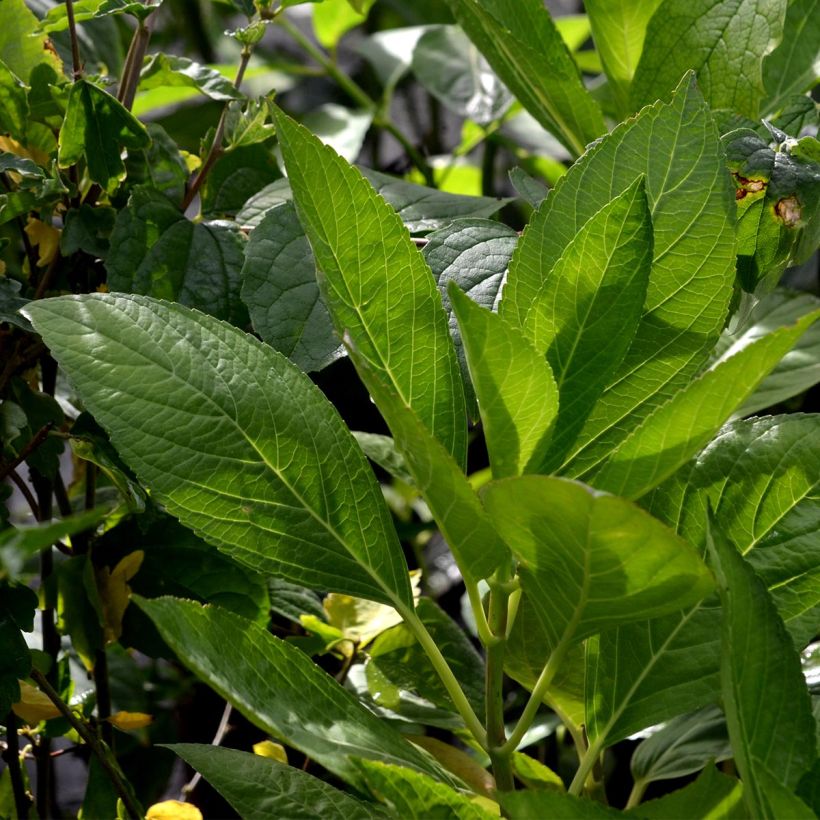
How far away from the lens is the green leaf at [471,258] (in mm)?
547

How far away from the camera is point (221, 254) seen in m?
0.59

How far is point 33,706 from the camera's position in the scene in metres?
0.57

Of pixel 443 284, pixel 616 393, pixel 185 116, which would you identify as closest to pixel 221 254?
pixel 443 284

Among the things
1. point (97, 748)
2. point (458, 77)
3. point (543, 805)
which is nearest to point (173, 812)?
point (97, 748)

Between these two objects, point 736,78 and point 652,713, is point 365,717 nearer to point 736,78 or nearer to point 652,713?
point 652,713

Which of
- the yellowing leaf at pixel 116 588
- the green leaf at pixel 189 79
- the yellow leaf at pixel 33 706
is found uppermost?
the green leaf at pixel 189 79

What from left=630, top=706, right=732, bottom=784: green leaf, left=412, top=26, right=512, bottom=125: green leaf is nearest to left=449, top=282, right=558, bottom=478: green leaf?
left=630, top=706, right=732, bottom=784: green leaf

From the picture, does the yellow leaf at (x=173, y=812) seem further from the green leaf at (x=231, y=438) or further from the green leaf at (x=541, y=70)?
the green leaf at (x=541, y=70)

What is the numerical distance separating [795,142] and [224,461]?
335 millimetres

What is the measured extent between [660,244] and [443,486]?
0.15m

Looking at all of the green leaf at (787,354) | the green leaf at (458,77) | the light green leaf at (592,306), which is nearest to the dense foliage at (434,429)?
the light green leaf at (592,306)

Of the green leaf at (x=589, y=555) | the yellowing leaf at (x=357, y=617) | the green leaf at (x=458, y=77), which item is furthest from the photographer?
the green leaf at (x=458, y=77)

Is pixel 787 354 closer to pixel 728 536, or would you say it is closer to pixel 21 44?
pixel 728 536

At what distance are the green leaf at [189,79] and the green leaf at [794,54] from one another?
0.37 m
